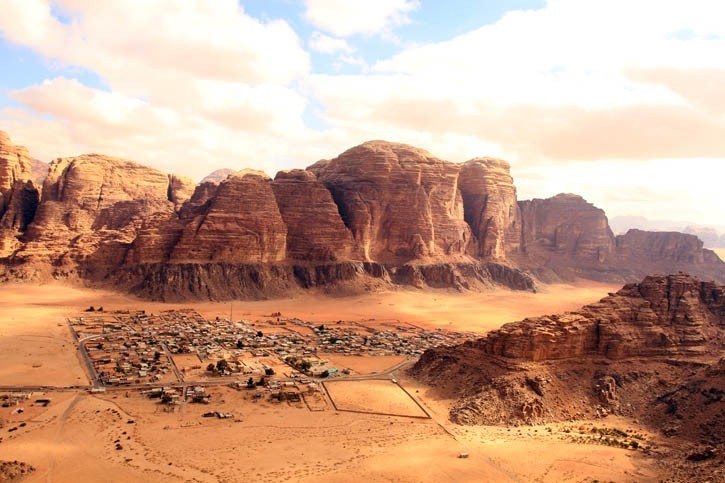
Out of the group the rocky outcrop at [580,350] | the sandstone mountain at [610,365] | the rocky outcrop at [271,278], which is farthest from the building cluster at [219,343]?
the sandstone mountain at [610,365]

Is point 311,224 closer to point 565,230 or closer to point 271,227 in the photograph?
point 271,227

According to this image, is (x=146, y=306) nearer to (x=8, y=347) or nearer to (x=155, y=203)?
(x=8, y=347)

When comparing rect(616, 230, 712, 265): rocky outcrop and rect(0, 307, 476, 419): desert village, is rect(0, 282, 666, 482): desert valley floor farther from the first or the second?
rect(616, 230, 712, 265): rocky outcrop

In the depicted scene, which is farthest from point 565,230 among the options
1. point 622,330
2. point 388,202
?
point 622,330

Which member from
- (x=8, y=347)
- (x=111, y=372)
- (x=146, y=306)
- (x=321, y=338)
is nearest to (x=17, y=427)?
(x=111, y=372)

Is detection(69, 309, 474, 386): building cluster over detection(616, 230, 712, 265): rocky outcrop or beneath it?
beneath

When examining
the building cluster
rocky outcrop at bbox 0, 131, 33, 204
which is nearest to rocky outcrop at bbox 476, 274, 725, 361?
the building cluster

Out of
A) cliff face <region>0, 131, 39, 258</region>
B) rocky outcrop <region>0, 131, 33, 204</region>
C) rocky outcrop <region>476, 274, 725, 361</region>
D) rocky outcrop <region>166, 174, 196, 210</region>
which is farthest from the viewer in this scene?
rocky outcrop <region>166, 174, 196, 210</region>
